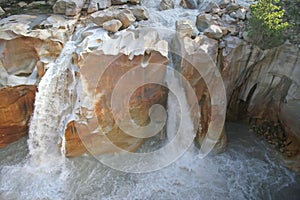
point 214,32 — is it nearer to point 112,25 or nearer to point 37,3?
point 112,25

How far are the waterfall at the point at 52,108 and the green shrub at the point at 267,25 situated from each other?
127 inches

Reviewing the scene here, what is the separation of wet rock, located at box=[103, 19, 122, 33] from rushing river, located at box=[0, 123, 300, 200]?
2397 mm

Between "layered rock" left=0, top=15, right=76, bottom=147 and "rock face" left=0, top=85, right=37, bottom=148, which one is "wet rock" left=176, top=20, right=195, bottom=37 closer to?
"layered rock" left=0, top=15, right=76, bottom=147

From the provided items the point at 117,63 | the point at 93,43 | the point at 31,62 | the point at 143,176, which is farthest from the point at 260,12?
the point at 31,62

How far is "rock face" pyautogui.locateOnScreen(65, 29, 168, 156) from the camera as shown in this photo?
4.49 metres

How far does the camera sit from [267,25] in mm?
4395

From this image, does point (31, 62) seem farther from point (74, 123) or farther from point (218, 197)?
point (218, 197)

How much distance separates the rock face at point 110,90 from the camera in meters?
4.49

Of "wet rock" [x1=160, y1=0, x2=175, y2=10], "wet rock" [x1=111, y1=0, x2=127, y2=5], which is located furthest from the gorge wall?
"wet rock" [x1=160, y1=0, x2=175, y2=10]

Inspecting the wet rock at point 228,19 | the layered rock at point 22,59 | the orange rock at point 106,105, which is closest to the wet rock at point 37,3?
the layered rock at point 22,59

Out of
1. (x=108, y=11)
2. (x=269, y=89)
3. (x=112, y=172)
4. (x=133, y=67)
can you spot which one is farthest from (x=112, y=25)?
(x=269, y=89)

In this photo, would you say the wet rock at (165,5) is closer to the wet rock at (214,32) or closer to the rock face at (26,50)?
the wet rock at (214,32)

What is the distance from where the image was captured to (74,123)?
14.9 ft

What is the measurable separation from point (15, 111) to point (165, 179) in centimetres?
313
